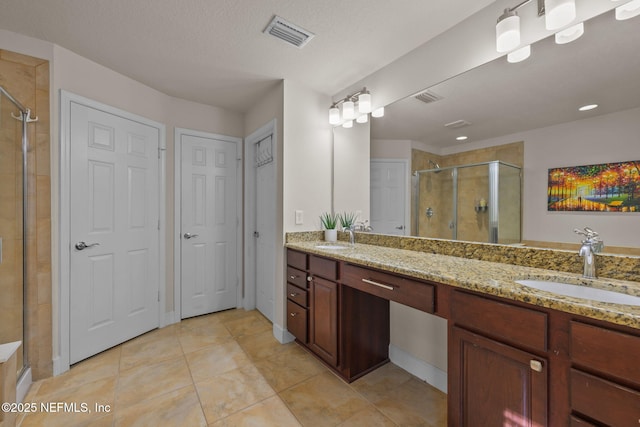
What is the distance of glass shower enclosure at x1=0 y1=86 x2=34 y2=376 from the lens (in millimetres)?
1641

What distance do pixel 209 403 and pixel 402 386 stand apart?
122 cm

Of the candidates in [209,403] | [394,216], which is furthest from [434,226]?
[209,403]

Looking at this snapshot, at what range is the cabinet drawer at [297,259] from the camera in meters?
2.09

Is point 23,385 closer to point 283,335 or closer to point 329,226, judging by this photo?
point 283,335

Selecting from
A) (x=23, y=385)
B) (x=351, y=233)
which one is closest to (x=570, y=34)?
(x=351, y=233)

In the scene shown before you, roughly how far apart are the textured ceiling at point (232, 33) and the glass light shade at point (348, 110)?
0.22 metres

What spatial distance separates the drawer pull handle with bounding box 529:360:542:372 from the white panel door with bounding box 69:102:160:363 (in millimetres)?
2808

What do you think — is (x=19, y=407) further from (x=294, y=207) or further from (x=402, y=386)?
(x=402, y=386)

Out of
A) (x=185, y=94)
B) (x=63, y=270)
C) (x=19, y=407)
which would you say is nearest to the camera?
(x=19, y=407)

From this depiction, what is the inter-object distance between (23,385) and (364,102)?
3.02 meters

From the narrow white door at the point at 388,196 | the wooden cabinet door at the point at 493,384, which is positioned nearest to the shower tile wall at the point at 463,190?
the narrow white door at the point at 388,196

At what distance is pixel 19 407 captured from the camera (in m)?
1.53

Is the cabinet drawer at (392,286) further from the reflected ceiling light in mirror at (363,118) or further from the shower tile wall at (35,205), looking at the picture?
the shower tile wall at (35,205)

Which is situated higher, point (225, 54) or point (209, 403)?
point (225, 54)
